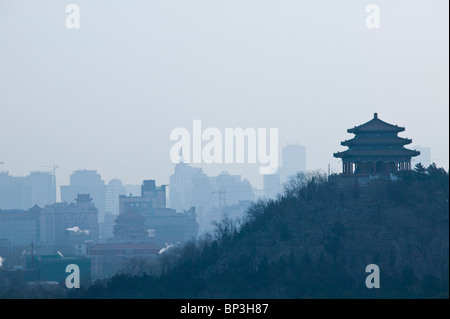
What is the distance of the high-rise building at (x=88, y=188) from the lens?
184 metres

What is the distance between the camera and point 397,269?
144 feet

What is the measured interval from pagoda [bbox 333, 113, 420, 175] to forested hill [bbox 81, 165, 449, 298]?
1674 mm

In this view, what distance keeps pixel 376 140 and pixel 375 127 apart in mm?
646

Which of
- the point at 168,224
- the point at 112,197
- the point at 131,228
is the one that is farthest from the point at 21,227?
the point at 112,197

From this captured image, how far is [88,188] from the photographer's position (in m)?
189

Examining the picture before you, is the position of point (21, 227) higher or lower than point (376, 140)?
lower

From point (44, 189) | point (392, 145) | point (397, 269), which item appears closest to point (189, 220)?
point (44, 189)

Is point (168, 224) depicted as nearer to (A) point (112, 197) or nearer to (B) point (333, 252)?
(A) point (112, 197)

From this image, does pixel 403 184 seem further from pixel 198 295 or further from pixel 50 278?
pixel 50 278

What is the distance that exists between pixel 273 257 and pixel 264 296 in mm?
4969

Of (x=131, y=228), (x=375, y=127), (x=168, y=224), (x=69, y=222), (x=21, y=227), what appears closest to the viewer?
(x=375, y=127)

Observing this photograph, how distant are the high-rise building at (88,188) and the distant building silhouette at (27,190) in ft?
6.59

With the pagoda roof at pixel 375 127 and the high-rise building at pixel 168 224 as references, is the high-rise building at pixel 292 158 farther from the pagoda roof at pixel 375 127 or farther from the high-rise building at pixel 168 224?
the pagoda roof at pixel 375 127

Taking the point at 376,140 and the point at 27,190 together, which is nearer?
the point at 376,140
